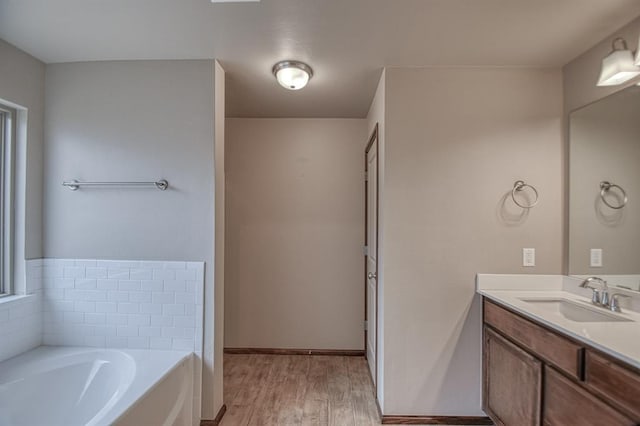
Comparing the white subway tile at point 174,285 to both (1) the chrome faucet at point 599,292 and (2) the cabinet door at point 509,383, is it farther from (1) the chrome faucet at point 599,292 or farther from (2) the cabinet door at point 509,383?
(1) the chrome faucet at point 599,292

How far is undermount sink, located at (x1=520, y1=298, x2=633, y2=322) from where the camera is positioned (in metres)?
1.65

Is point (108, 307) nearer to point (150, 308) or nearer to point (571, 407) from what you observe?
point (150, 308)

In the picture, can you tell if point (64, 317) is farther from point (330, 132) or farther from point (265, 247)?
point (330, 132)

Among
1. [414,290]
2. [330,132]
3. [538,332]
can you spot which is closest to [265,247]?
[330,132]

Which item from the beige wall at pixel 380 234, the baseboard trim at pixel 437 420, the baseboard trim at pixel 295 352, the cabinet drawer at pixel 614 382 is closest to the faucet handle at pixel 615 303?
the cabinet drawer at pixel 614 382

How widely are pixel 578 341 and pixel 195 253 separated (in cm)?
211

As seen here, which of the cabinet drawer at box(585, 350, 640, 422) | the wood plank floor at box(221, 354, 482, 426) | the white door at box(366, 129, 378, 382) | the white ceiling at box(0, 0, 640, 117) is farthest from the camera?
the white door at box(366, 129, 378, 382)

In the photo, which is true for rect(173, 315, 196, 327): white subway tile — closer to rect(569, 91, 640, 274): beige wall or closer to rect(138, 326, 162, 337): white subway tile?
rect(138, 326, 162, 337): white subway tile

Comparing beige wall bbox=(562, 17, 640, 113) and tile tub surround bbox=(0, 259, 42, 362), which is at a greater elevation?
beige wall bbox=(562, 17, 640, 113)

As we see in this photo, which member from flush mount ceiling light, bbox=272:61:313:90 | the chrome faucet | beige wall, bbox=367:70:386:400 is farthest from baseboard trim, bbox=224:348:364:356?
flush mount ceiling light, bbox=272:61:313:90

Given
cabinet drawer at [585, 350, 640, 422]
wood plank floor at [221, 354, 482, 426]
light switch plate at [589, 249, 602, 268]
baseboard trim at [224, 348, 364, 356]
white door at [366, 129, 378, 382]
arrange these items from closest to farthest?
1. cabinet drawer at [585, 350, 640, 422]
2. light switch plate at [589, 249, 602, 268]
3. wood plank floor at [221, 354, 482, 426]
4. white door at [366, 129, 378, 382]
5. baseboard trim at [224, 348, 364, 356]

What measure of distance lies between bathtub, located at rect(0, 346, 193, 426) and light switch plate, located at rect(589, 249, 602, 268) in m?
2.59

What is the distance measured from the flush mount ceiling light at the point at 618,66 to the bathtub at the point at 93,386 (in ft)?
9.79

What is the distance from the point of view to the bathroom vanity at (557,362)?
1169 mm
